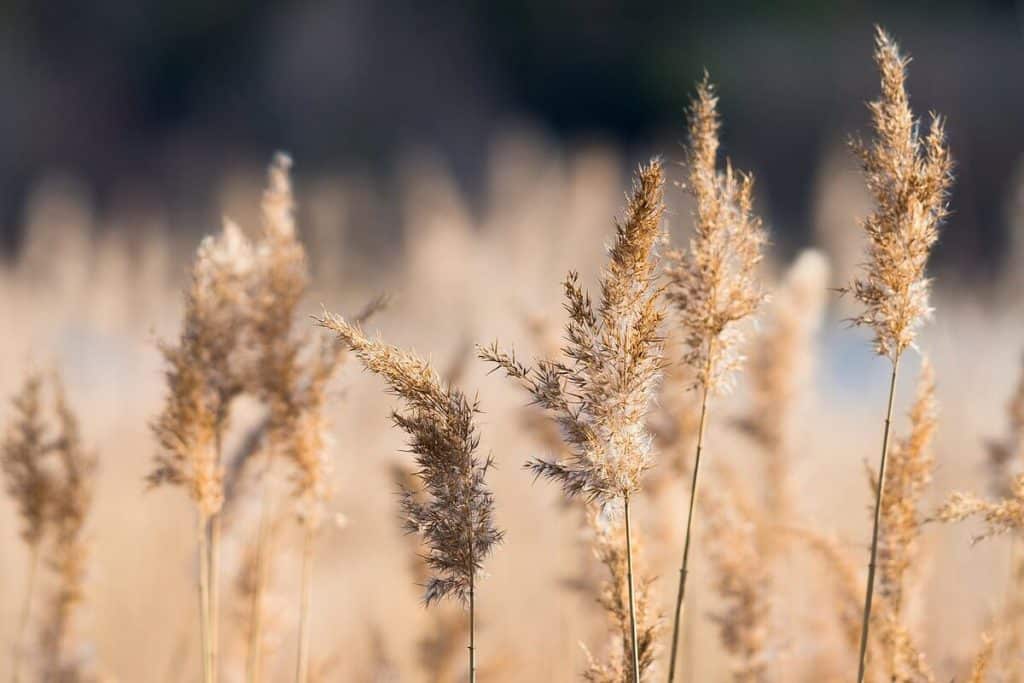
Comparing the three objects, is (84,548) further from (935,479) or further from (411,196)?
(411,196)

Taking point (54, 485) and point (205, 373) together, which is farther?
point (54, 485)

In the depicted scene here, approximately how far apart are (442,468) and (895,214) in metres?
0.89

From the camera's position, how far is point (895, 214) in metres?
1.69

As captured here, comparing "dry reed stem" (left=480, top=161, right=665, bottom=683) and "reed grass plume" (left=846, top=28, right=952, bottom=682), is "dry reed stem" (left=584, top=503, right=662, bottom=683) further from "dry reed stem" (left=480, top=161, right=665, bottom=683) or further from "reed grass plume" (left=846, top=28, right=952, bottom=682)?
"reed grass plume" (left=846, top=28, right=952, bottom=682)

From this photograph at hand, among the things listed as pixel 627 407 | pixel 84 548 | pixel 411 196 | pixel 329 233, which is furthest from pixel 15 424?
pixel 411 196

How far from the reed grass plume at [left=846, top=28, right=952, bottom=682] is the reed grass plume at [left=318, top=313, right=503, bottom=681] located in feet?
2.17

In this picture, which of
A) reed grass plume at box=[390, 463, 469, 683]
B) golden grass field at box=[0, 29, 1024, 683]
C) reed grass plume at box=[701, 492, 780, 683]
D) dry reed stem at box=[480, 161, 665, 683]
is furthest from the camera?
reed grass plume at box=[390, 463, 469, 683]

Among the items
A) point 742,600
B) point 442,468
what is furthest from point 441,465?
point 742,600

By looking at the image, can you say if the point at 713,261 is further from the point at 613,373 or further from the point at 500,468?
the point at 500,468

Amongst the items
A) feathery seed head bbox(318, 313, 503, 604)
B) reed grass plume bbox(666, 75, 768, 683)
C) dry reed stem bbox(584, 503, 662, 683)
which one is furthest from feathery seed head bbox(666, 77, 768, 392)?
feathery seed head bbox(318, 313, 503, 604)

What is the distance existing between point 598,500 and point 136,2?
60.4ft

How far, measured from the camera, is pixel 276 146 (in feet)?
50.8

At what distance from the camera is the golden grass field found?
9.37ft

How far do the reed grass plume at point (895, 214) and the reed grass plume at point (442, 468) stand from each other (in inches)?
26.0
